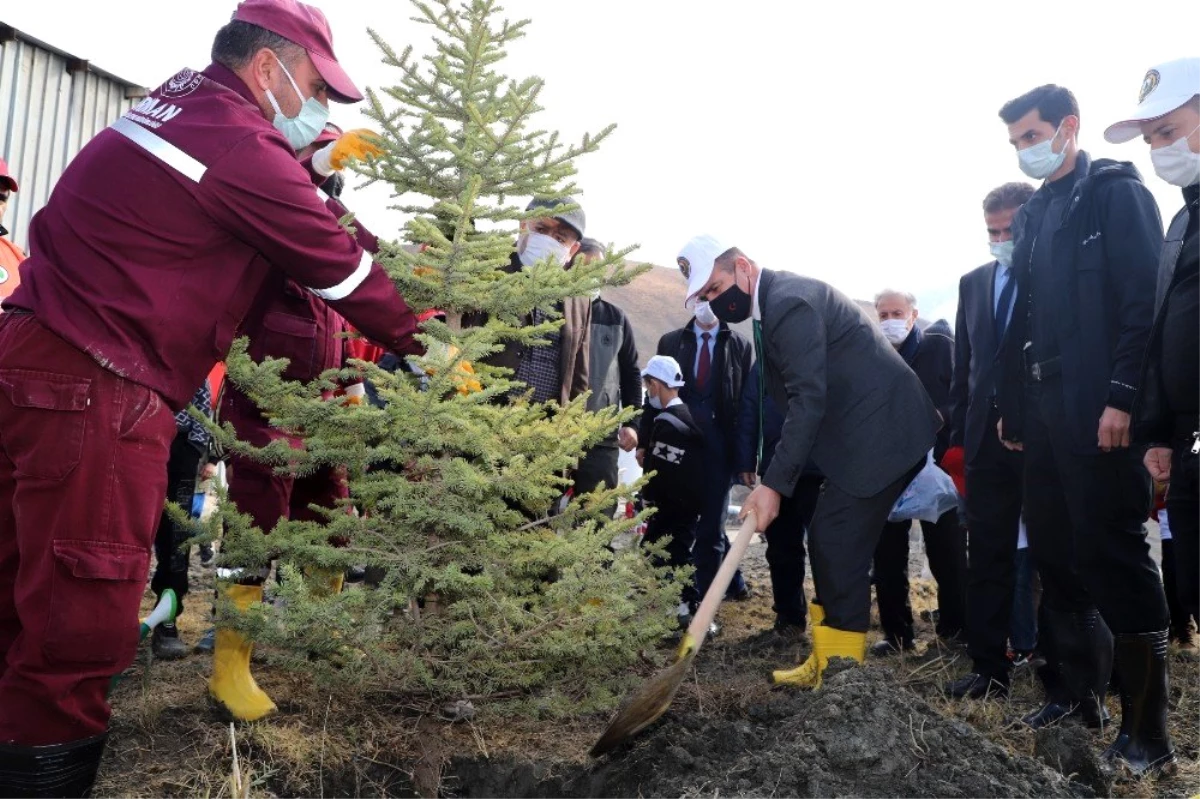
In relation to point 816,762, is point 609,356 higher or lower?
higher

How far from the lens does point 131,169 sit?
2.52 metres

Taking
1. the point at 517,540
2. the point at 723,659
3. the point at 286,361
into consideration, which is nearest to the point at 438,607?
the point at 517,540

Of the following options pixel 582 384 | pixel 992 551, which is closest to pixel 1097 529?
pixel 992 551

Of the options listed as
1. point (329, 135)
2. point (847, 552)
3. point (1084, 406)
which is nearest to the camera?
point (1084, 406)

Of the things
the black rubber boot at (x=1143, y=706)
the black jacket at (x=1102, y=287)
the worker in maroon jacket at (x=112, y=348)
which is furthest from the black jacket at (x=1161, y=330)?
the worker in maroon jacket at (x=112, y=348)

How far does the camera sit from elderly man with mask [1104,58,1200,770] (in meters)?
2.96

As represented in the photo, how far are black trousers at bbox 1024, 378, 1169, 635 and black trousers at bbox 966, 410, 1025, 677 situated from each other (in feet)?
1.29

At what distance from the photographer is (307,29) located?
2838 millimetres

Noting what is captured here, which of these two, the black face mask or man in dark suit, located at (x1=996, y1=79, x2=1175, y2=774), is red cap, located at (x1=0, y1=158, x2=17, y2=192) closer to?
the black face mask

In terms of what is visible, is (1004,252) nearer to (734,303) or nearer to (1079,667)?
(734,303)

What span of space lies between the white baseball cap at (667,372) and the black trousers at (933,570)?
166 cm

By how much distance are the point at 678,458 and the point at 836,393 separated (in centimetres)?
198

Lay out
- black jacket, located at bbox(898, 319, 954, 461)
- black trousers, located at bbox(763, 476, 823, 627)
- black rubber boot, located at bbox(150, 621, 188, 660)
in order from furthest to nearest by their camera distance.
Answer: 1. black jacket, located at bbox(898, 319, 954, 461)
2. black trousers, located at bbox(763, 476, 823, 627)
3. black rubber boot, located at bbox(150, 621, 188, 660)

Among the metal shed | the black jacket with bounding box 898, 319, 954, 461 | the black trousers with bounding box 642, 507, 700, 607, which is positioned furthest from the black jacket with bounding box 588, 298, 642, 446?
the metal shed
